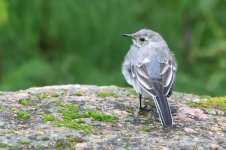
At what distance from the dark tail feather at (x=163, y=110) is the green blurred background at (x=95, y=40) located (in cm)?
296

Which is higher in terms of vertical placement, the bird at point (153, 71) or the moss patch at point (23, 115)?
the bird at point (153, 71)

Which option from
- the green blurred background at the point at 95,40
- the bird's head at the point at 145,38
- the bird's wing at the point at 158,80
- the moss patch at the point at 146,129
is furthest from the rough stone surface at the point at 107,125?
the green blurred background at the point at 95,40

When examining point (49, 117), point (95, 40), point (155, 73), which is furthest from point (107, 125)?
point (95, 40)

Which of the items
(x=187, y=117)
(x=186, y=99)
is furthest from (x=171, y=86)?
(x=186, y=99)

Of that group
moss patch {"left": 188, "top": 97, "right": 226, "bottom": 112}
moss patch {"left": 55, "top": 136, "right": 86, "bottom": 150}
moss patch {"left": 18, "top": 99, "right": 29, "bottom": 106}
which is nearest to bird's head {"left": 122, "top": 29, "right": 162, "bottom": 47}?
moss patch {"left": 188, "top": 97, "right": 226, "bottom": 112}

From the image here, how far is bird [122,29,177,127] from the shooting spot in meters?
5.88

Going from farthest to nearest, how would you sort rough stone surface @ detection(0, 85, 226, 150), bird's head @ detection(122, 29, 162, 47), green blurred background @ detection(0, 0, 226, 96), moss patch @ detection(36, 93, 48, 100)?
green blurred background @ detection(0, 0, 226, 96) < bird's head @ detection(122, 29, 162, 47) < moss patch @ detection(36, 93, 48, 100) < rough stone surface @ detection(0, 85, 226, 150)

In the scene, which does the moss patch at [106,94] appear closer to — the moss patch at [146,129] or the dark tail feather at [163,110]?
the dark tail feather at [163,110]

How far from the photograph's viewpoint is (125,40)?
1006 centimetres

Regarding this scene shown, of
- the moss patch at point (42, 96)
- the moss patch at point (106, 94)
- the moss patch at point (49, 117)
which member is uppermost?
the moss patch at point (106, 94)

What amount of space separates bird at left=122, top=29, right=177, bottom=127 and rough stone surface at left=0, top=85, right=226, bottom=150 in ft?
0.47

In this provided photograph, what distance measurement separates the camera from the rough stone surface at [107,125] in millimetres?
5066

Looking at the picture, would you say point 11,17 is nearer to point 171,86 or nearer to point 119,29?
point 119,29

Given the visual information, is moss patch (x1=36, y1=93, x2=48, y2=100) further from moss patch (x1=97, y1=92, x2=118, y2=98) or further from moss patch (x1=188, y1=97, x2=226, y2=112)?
moss patch (x1=188, y1=97, x2=226, y2=112)
